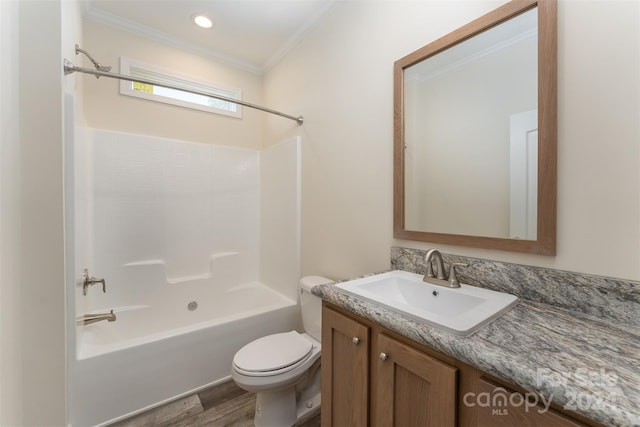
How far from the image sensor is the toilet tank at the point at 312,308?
5.60ft

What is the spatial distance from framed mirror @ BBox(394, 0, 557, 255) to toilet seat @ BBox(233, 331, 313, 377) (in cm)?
87

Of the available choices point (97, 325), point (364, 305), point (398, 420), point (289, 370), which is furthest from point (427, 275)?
point (97, 325)

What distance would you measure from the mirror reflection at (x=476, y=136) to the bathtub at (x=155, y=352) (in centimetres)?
140

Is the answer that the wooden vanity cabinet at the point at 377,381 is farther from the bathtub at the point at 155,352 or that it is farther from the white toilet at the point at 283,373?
the bathtub at the point at 155,352

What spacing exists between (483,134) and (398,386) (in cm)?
105

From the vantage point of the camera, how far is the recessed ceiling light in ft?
6.57

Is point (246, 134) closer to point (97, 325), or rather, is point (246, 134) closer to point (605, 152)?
point (97, 325)

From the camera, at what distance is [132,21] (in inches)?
83.2

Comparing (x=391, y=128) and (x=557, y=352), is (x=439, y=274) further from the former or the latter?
(x=391, y=128)

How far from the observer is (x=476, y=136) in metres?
1.17

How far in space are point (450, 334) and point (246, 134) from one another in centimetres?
264

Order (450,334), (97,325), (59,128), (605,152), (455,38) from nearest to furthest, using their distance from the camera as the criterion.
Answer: (450,334) → (605,152) → (59,128) → (455,38) → (97,325)

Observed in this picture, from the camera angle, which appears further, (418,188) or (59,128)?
(418,188)

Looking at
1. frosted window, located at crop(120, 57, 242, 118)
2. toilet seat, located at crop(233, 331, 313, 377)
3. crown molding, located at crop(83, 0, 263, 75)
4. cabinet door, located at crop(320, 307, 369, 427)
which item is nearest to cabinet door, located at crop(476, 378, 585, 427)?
cabinet door, located at crop(320, 307, 369, 427)
